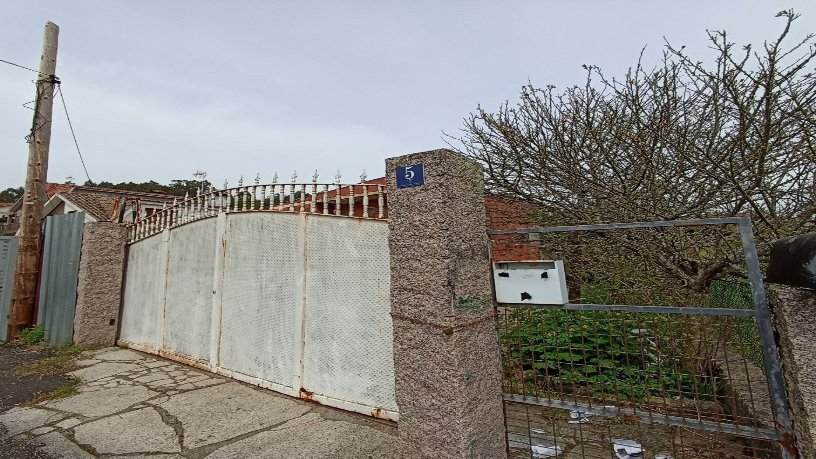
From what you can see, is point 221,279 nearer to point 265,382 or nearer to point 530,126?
point 265,382

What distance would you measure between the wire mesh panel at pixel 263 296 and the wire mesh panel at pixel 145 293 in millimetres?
1862

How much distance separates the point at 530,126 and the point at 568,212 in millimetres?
1314

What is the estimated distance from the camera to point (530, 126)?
5.05 metres

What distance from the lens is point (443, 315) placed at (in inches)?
77.7

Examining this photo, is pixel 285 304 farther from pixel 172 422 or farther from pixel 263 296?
pixel 172 422

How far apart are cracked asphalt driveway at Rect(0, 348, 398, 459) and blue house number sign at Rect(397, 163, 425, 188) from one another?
6.33 feet

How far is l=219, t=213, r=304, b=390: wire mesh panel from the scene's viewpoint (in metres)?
3.90

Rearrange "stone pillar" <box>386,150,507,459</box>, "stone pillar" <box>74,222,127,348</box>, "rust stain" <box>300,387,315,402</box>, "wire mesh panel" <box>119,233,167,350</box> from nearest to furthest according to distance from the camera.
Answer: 1. "stone pillar" <box>386,150,507,459</box>
2. "rust stain" <box>300,387,315,402</box>
3. "wire mesh panel" <box>119,233,167,350</box>
4. "stone pillar" <box>74,222,127,348</box>

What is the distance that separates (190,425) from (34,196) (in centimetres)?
669

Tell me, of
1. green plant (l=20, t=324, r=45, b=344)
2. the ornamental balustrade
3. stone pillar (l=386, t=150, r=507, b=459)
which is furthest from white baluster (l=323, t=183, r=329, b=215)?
green plant (l=20, t=324, r=45, b=344)

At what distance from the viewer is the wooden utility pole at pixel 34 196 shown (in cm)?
678

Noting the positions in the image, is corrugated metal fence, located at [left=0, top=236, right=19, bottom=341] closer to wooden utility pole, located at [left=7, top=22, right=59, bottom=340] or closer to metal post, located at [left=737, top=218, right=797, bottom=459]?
wooden utility pole, located at [left=7, top=22, right=59, bottom=340]

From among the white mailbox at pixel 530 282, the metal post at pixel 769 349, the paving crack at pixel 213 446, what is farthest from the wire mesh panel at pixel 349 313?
the metal post at pixel 769 349

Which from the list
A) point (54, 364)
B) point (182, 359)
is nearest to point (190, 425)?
point (182, 359)
